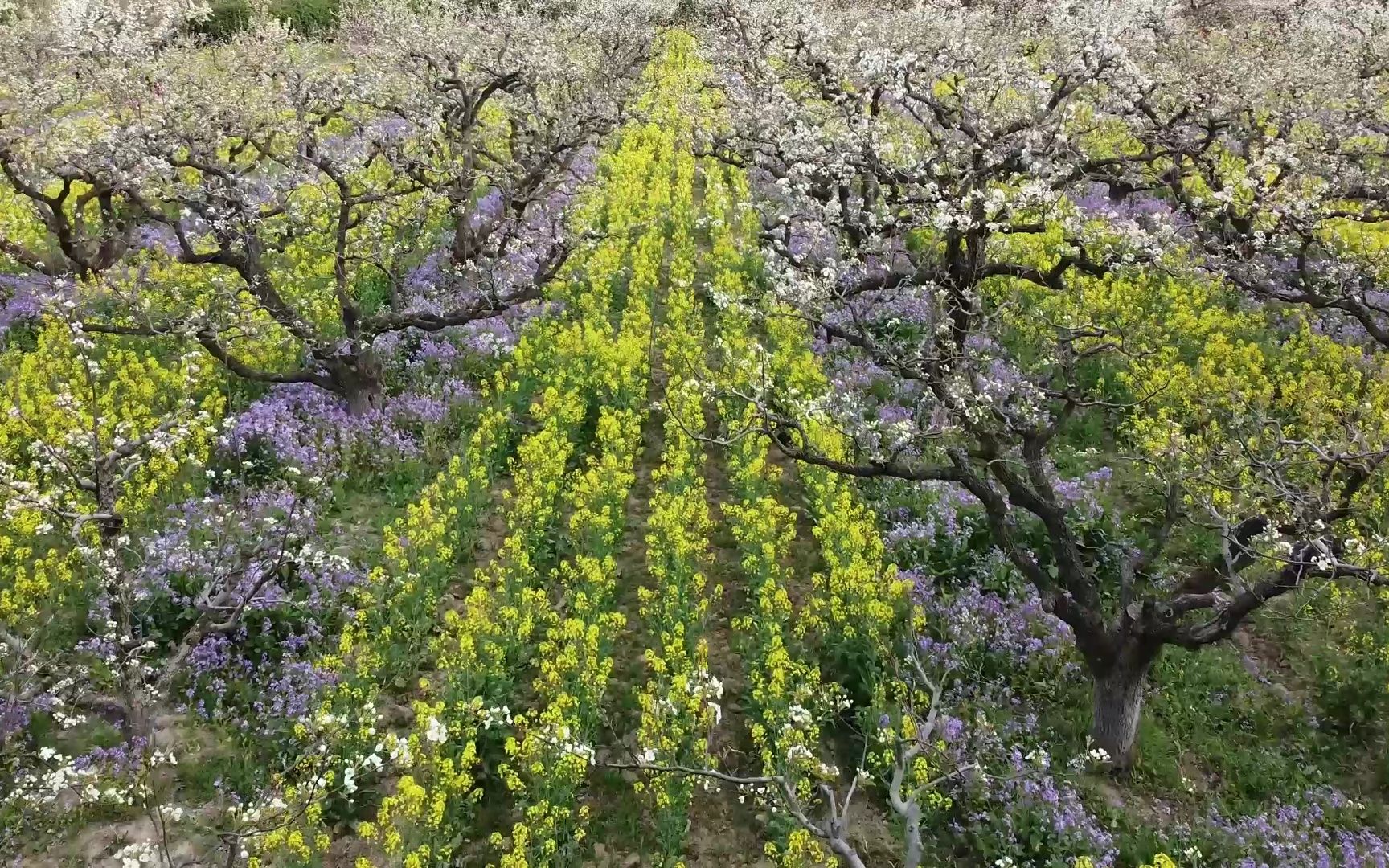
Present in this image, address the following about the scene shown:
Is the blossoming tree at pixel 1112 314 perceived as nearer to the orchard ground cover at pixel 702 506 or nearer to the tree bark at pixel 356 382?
the orchard ground cover at pixel 702 506

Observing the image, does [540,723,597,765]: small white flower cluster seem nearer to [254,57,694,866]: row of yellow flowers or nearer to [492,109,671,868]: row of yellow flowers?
[492,109,671,868]: row of yellow flowers

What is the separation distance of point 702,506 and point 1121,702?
4832 millimetres

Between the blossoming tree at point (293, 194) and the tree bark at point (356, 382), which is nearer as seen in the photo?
the tree bark at point (356, 382)

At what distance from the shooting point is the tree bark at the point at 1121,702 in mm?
7152

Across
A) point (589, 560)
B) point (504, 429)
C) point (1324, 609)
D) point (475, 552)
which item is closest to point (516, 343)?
point (504, 429)

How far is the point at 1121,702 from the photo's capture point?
7398 mm

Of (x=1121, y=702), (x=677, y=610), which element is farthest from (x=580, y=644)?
(x=1121, y=702)

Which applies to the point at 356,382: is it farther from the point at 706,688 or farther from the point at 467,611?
the point at 706,688

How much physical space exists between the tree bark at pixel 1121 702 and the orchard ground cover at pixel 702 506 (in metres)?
0.04

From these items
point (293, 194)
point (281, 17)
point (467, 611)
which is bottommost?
point (467, 611)

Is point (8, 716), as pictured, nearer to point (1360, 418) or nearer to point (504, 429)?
point (504, 429)

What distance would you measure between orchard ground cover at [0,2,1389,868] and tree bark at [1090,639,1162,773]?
42 millimetres

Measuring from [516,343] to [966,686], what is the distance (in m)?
9.34

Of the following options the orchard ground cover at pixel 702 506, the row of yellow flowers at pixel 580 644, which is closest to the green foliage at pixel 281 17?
the orchard ground cover at pixel 702 506
